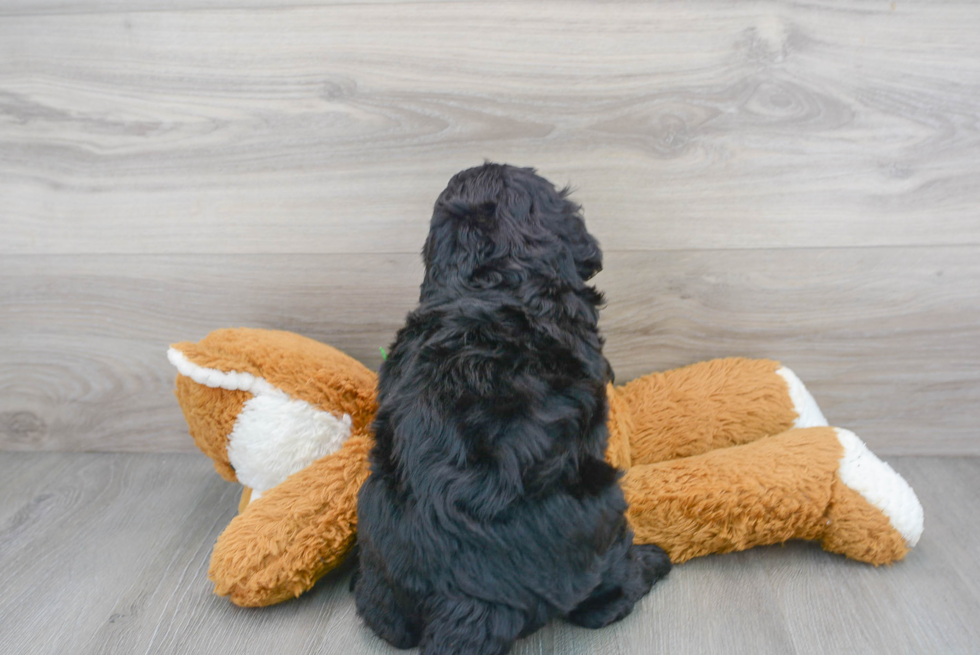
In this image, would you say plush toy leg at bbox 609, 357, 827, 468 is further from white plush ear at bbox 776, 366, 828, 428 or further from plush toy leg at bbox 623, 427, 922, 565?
plush toy leg at bbox 623, 427, 922, 565

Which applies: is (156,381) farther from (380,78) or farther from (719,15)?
(719,15)

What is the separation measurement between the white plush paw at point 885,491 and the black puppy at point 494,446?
0.42 m

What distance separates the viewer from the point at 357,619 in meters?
1.14

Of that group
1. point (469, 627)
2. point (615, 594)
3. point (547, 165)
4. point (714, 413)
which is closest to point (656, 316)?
point (714, 413)

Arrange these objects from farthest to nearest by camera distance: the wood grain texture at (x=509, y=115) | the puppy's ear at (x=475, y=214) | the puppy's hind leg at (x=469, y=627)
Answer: the wood grain texture at (x=509, y=115) < the puppy's ear at (x=475, y=214) < the puppy's hind leg at (x=469, y=627)

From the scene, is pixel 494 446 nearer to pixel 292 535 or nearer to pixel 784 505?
pixel 292 535

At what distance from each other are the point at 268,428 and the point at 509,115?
75cm

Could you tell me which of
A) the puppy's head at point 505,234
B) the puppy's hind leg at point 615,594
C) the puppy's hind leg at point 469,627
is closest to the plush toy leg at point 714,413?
the puppy's hind leg at point 615,594

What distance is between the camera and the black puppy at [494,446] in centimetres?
93

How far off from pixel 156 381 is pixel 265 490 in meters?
0.53

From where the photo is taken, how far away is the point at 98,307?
5.24 ft

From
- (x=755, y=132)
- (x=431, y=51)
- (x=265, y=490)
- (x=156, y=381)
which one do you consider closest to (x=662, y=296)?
(x=755, y=132)

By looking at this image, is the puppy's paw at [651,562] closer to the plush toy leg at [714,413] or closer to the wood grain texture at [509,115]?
the plush toy leg at [714,413]

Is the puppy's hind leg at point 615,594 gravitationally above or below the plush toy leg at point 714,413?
below
